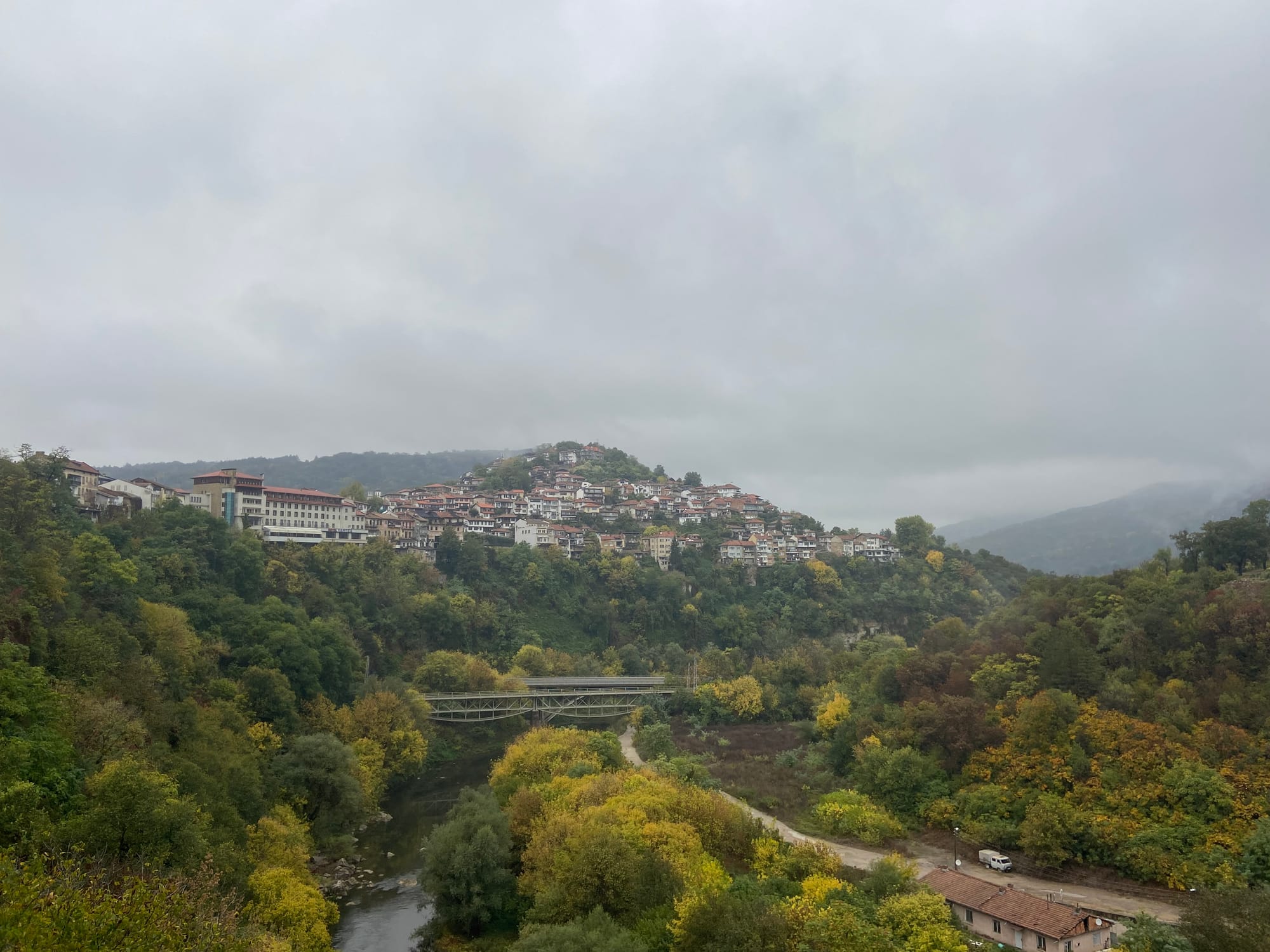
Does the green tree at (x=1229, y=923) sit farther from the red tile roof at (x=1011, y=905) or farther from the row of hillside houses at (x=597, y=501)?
A: the row of hillside houses at (x=597, y=501)

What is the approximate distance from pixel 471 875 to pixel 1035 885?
17.2m

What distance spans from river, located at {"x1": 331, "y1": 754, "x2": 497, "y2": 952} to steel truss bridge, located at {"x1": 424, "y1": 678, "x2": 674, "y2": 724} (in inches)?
179

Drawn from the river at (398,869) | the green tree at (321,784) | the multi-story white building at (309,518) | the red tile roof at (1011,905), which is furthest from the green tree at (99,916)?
the multi-story white building at (309,518)

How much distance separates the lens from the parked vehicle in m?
24.3

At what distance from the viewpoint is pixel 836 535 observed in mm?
96062

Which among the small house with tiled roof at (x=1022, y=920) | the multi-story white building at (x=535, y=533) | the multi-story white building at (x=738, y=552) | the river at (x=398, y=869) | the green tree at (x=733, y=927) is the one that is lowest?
the river at (x=398, y=869)

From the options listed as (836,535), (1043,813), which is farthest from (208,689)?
(836,535)

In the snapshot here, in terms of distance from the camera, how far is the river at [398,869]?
898 inches

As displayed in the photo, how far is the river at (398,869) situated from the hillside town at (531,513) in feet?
78.1

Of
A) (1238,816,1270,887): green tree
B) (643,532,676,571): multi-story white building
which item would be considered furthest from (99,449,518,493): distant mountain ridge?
(1238,816,1270,887): green tree

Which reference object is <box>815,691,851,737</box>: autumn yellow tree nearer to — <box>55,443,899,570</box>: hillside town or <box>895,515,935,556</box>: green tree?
<box>55,443,899,570</box>: hillside town

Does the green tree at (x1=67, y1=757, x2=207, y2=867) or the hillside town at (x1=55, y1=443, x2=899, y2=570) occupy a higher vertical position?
the hillside town at (x1=55, y1=443, x2=899, y2=570)

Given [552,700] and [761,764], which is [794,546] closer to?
[552,700]

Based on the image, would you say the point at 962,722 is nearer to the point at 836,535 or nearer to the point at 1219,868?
the point at 1219,868
